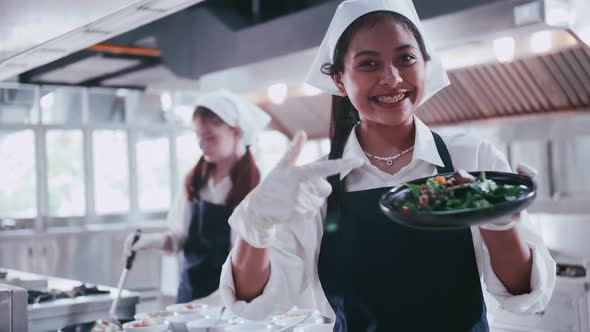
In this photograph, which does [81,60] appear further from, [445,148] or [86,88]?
[445,148]

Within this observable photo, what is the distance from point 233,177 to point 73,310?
1.28m

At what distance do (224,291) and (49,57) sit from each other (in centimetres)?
141

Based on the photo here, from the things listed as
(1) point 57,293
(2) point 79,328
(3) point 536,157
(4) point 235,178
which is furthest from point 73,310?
(3) point 536,157

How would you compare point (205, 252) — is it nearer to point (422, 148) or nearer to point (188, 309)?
point (188, 309)

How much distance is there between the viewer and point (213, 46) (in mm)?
4734

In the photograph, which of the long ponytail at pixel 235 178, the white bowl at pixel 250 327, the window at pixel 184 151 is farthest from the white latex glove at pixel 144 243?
the window at pixel 184 151

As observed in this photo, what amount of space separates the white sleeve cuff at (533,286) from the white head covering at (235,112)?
2265mm

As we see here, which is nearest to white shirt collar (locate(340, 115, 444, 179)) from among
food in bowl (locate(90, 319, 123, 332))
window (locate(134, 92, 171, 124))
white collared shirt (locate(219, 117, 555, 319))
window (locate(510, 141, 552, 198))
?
white collared shirt (locate(219, 117, 555, 319))

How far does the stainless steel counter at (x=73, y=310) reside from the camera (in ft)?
8.45

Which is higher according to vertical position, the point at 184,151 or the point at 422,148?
the point at 422,148

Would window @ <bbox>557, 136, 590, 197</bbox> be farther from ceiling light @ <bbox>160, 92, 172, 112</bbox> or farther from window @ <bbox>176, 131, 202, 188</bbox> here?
ceiling light @ <bbox>160, 92, 172, 112</bbox>

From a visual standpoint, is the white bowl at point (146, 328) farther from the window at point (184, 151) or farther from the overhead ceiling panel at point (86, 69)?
the window at point (184, 151)

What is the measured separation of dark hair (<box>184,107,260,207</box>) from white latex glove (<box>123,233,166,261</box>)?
0.31m

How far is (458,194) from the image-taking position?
4.43 ft
